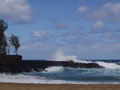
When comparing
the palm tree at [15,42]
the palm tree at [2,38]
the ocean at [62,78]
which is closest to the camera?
the ocean at [62,78]

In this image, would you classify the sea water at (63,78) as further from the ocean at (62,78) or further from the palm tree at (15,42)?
the palm tree at (15,42)

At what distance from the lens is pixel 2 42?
183 feet

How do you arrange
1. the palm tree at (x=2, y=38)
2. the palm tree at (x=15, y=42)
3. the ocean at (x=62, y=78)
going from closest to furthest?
1. the ocean at (x=62, y=78)
2. the palm tree at (x=2, y=38)
3. the palm tree at (x=15, y=42)

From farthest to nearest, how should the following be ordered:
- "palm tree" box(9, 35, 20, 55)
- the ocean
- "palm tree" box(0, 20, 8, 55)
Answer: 1. "palm tree" box(9, 35, 20, 55)
2. "palm tree" box(0, 20, 8, 55)
3. the ocean

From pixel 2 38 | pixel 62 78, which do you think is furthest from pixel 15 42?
pixel 62 78

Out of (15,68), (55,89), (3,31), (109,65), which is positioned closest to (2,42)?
(3,31)

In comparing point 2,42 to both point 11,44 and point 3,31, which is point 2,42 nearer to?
point 3,31

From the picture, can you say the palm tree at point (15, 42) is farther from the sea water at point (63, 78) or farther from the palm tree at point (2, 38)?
the sea water at point (63, 78)

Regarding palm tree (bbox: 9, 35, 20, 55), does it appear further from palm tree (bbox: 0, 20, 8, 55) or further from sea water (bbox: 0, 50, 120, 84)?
sea water (bbox: 0, 50, 120, 84)

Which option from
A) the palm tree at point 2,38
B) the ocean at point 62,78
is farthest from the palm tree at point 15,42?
the ocean at point 62,78

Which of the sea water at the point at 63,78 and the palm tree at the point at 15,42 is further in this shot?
the palm tree at the point at 15,42

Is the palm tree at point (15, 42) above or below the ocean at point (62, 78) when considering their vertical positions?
above

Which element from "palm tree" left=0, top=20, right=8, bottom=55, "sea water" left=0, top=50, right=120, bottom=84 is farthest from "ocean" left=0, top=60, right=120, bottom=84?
"palm tree" left=0, top=20, right=8, bottom=55

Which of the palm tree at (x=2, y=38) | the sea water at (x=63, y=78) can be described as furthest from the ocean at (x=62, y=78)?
the palm tree at (x=2, y=38)
